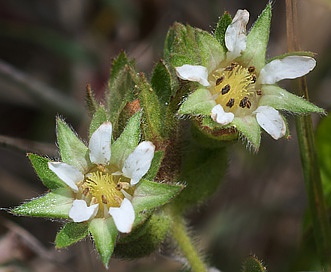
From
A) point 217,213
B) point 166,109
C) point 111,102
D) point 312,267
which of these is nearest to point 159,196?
point 166,109

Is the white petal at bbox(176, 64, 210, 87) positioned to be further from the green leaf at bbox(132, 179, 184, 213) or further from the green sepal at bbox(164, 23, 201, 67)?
the green leaf at bbox(132, 179, 184, 213)

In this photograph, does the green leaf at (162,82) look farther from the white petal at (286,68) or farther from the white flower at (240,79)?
the white petal at (286,68)

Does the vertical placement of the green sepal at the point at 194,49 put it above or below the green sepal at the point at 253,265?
above

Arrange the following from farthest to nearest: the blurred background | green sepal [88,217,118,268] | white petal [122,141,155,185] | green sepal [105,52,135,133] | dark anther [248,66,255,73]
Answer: the blurred background
green sepal [105,52,135,133]
dark anther [248,66,255,73]
white petal [122,141,155,185]
green sepal [88,217,118,268]

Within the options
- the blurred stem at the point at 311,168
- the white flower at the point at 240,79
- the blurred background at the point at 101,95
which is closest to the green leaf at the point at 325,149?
the blurred stem at the point at 311,168

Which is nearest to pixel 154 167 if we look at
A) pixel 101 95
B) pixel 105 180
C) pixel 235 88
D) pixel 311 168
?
pixel 105 180

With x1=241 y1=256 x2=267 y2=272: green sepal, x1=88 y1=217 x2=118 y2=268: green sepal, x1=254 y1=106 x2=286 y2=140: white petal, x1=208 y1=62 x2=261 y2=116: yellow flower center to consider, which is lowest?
x1=241 y1=256 x2=267 y2=272: green sepal

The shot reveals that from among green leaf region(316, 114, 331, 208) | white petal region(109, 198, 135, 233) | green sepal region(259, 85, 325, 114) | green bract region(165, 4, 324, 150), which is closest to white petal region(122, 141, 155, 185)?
white petal region(109, 198, 135, 233)
